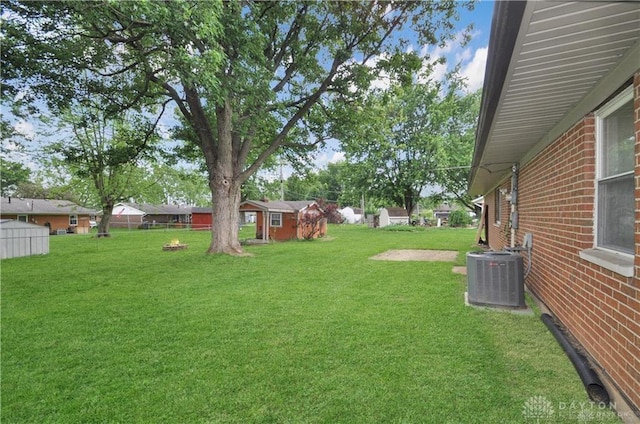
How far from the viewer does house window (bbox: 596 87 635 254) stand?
8.10 ft

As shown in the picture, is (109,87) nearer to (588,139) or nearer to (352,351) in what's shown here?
(352,351)

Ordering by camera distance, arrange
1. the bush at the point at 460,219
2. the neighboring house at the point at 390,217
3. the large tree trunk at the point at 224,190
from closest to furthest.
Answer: the large tree trunk at the point at 224,190 < the bush at the point at 460,219 < the neighboring house at the point at 390,217

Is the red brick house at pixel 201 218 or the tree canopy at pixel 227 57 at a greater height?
the tree canopy at pixel 227 57

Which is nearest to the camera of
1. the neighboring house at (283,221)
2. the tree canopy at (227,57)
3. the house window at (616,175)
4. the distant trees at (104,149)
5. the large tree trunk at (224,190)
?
the house window at (616,175)

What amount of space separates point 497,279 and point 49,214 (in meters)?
37.0

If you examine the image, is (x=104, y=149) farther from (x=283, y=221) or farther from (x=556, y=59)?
(x=556, y=59)

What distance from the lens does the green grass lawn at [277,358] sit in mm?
2250

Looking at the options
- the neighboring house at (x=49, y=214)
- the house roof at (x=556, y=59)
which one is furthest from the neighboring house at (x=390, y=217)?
the house roof at (x=556, y=59)

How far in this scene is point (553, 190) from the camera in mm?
4180

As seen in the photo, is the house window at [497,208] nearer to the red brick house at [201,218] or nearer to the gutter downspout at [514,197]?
the gutter downspout at [514,197]

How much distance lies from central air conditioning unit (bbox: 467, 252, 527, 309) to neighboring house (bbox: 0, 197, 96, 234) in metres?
30.8

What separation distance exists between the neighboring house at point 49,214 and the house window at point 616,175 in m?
32.2

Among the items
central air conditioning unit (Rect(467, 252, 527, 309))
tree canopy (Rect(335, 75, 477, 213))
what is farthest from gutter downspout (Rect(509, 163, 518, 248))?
tree canopy (Rect(335, 75, 477, 213))

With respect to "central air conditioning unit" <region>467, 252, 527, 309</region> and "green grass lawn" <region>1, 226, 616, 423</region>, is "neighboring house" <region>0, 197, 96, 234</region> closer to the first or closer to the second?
"green grass lawn" <region>1, 226, 616, 423</region>
